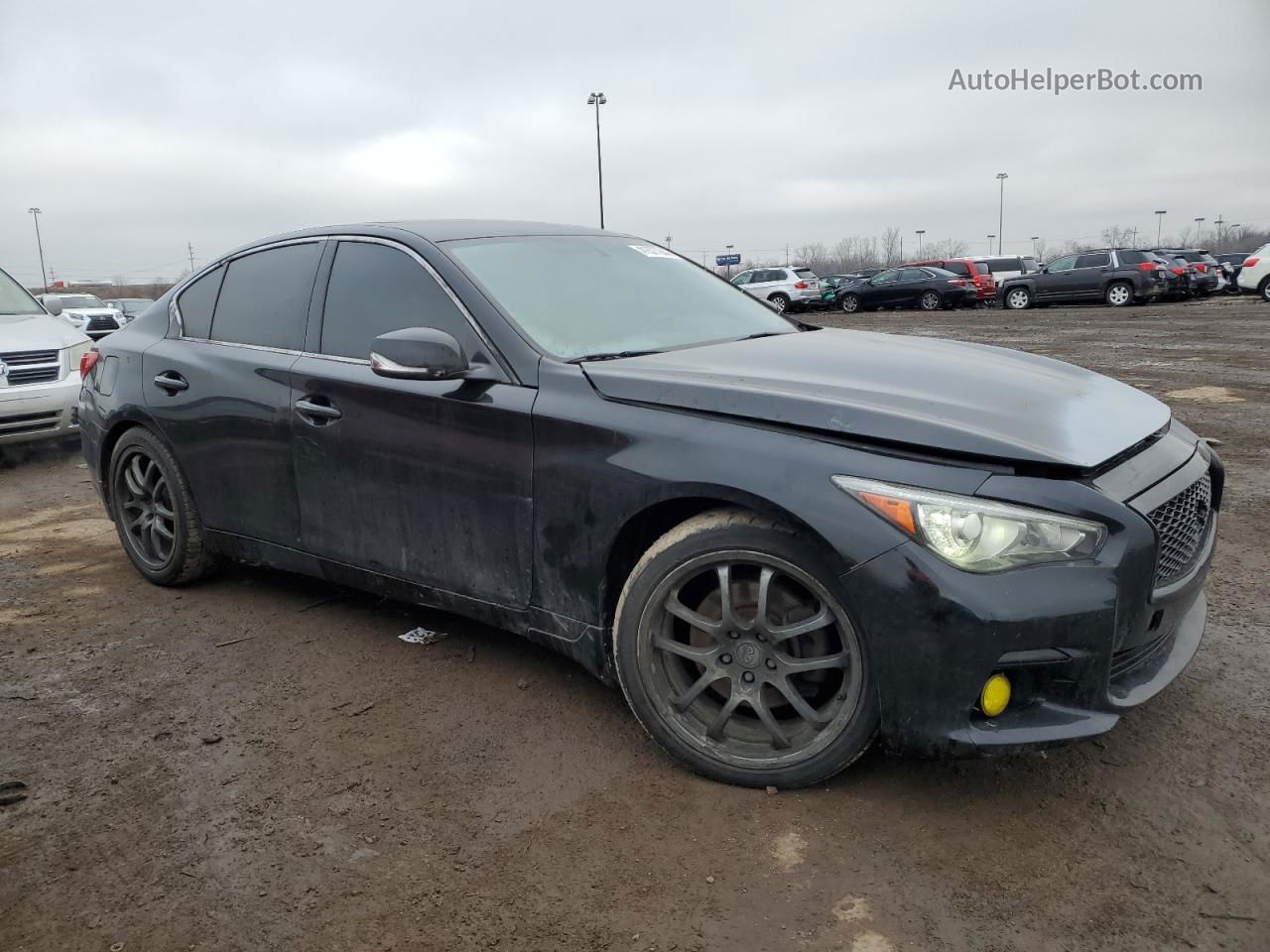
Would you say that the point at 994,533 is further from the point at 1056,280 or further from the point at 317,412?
the point at 1056,280

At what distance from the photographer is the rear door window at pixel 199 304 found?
14.0 ft

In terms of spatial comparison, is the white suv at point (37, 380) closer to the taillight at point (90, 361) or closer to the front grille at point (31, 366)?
the front grille at point (31, 366)

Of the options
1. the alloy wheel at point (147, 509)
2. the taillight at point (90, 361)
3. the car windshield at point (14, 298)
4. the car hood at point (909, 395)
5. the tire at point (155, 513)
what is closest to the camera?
the car hood at point (909, 395)

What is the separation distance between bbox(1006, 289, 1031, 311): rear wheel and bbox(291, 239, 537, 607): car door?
25899 mm

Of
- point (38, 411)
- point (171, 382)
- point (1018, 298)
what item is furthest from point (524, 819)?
point (1018, 298)

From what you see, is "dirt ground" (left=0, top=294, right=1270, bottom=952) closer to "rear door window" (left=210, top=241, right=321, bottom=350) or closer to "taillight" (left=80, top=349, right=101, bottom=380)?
"rear door window" (left=210, top=241, right=321, bottom=350)

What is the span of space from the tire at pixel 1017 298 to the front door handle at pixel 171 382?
2579cm

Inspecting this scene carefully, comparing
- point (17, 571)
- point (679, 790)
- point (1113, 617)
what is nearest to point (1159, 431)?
point (1113, 617)

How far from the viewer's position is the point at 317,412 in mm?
3553

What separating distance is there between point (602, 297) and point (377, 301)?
82cm

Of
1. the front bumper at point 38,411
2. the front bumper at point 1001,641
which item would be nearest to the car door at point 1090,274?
the front bumper at point 38,411

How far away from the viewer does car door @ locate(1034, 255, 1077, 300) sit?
84.2 ft

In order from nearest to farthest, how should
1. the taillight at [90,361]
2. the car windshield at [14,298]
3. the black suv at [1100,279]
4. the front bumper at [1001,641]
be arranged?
the front bumper at [1001,641]
the taillight at [90,361]
the car windshield at [14,298]
the black suv at [1100,279]

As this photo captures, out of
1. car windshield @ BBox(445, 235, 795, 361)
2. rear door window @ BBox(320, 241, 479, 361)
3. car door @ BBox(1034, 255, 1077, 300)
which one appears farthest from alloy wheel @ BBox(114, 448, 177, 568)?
car door @ BBox(1034, 255, 1077, 300)
